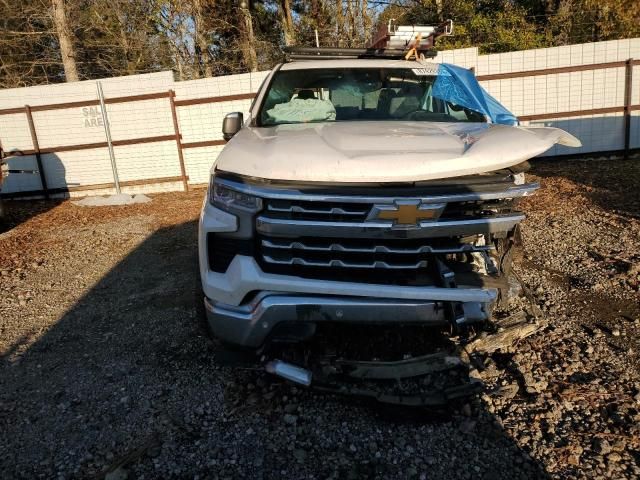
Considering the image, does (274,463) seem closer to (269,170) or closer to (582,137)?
(269,170)

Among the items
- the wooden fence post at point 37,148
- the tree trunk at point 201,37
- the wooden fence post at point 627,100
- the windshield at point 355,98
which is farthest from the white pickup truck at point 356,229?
the tree trunk at point 201,37

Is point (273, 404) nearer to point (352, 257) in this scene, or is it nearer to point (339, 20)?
point (352, 257)

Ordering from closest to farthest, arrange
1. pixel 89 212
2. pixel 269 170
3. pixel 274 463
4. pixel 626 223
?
pixel 274 463 < pixel 269 170 < pixel 626 223 < pixel 89 212

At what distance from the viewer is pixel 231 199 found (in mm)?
2604

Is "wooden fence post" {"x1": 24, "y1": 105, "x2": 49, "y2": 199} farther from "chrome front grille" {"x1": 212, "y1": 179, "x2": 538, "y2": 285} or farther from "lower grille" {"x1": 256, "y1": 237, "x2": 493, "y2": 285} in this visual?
"lower grille" {"x1": 256, "y1": 237, "x2": 493, "y2": 285}

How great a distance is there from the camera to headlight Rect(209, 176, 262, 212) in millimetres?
2512

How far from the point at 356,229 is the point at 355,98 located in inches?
74.2

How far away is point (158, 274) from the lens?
5230 mm

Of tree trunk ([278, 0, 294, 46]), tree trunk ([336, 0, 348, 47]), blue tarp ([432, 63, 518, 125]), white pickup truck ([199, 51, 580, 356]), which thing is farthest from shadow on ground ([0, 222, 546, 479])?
tree trunk ([336, 0, 348, 47])

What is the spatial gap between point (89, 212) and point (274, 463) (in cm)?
857

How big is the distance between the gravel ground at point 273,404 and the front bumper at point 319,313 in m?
0.47

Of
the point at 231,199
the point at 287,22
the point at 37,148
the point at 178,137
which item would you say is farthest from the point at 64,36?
the point at 231,199

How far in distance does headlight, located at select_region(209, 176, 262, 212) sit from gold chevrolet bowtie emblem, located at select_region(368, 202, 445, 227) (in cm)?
58

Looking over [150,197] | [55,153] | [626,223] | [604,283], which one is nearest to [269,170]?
[604,283]
